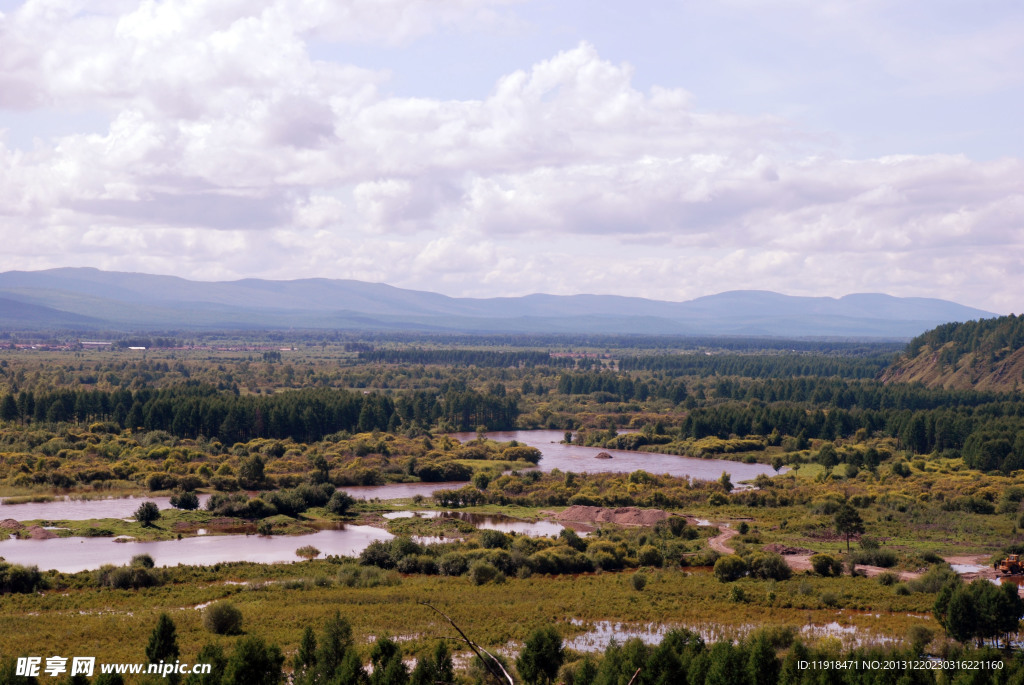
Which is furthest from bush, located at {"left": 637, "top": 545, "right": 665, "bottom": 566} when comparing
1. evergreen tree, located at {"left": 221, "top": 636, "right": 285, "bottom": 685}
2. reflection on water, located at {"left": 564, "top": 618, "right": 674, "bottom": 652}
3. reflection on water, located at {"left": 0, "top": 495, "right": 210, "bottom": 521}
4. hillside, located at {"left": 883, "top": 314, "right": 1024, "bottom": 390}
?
Answer: hillside, located at {"left": 883, "top": 314, "right": 1024, "bottom": 390}

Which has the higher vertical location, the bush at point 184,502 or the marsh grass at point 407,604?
the marsh grass at point 407,604

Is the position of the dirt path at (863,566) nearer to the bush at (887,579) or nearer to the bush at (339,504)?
the bush at (887,579)

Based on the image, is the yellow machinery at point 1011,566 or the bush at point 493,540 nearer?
the yellow machinery at point 1011,566

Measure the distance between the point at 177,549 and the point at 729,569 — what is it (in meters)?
34.7

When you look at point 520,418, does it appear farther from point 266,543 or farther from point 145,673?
point 145,673

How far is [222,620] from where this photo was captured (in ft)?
127

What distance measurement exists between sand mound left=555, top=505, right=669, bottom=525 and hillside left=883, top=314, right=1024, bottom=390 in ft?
373

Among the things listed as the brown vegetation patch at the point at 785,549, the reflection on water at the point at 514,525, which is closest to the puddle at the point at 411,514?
the reflection on water at the point at 514,525

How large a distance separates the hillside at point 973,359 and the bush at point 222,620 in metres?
152

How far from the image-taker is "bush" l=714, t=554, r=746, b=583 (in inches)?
1993

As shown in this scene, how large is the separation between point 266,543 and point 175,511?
11277 millimetres

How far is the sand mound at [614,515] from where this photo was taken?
226 ft

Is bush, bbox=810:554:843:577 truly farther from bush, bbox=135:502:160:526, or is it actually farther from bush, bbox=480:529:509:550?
bush, bbox=135:502:160:526

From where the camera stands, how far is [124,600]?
145 feet
